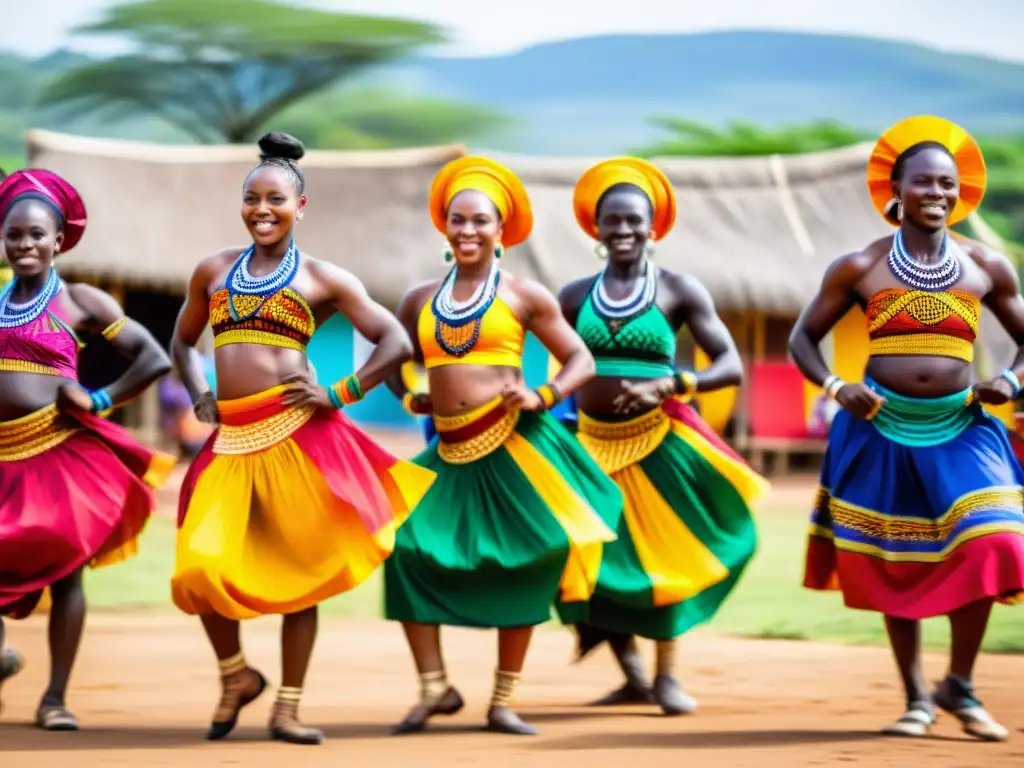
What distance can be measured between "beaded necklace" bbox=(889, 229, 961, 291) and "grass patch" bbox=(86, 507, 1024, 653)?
10.9 ft

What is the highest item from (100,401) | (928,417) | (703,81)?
(703,81)

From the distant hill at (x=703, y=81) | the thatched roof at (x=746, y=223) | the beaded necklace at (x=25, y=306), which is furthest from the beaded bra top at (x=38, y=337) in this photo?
the distant hill at (x=703, y=81)

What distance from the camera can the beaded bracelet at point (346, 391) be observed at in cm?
659

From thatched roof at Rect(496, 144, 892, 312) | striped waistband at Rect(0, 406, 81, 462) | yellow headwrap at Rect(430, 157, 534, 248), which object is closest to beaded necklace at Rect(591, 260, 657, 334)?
yellow headwrap at Rect(430, 157, 534, 248)

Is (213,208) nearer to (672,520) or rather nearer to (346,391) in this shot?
(672,520)

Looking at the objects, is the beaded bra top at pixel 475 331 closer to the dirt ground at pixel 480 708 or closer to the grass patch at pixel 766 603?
the dirt ground at pixel 480 708

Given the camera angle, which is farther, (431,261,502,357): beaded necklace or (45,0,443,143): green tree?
(45,0,443,143): green tree

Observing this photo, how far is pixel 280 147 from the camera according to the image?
6.72 metres

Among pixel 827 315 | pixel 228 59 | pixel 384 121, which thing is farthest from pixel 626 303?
pixel 384 121

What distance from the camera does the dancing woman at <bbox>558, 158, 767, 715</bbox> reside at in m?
7.53

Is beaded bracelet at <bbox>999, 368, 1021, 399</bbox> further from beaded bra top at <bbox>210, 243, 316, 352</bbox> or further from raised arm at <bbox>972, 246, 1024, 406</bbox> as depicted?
beaded bra top at <bbox>210, 243, 316, 352</bbox>

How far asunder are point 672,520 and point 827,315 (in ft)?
3.84

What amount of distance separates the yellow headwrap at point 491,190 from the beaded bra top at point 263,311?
0.87 metres

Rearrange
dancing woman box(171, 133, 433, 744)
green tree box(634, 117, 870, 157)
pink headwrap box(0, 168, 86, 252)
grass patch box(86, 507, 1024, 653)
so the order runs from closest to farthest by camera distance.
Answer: dancing woman box(171, 133, 433, 744), pink headwrap box(0, 168, 86, 252), grass patch box(86, 507, 1024, 653), green tree box(634, 117, 870, 157)
